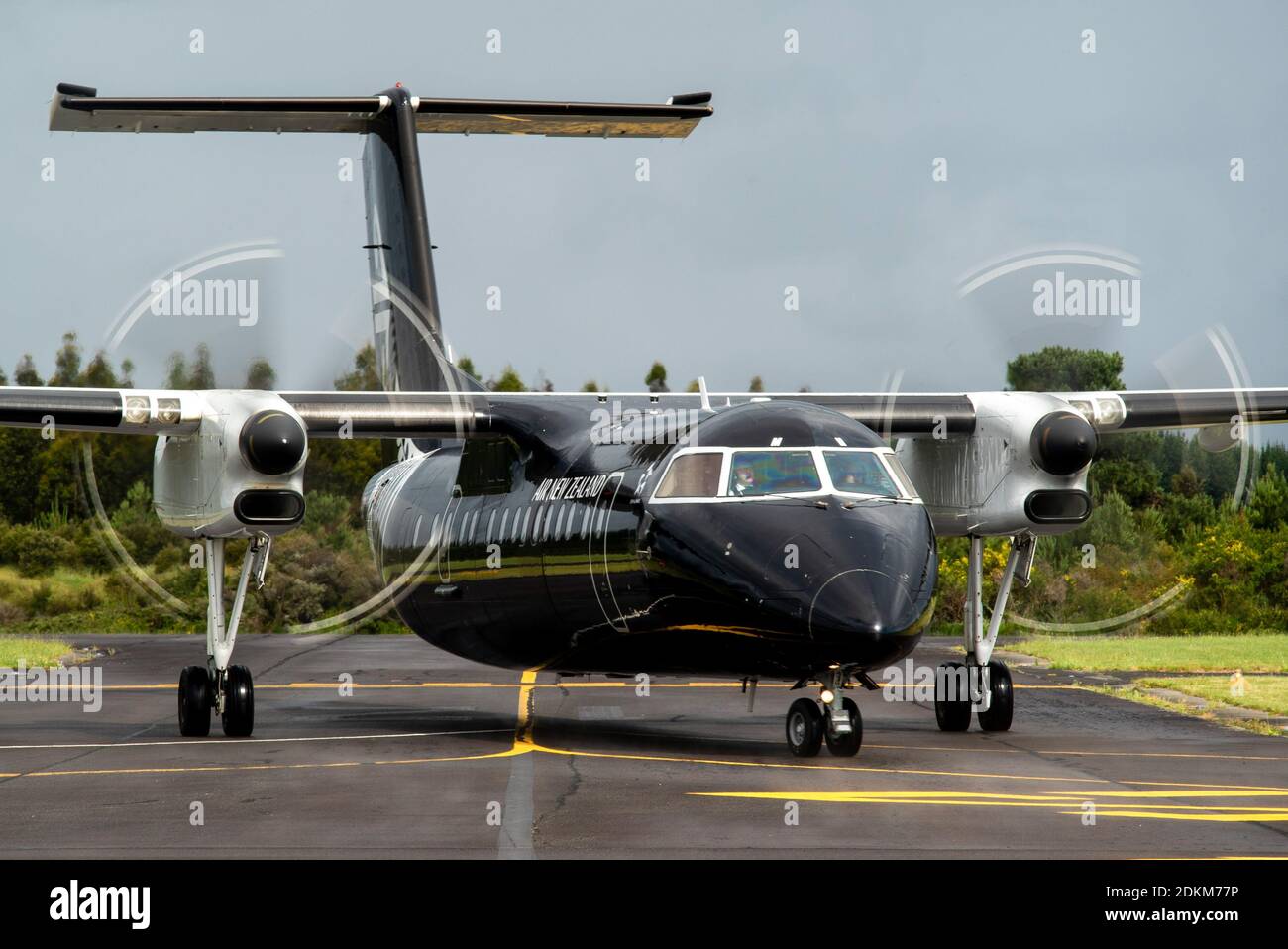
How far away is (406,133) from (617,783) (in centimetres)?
1313

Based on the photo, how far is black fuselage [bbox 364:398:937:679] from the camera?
534 inches

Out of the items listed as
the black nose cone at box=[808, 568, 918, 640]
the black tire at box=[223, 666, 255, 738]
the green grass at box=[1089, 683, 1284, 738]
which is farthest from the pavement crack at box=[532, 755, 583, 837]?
the green grass at box=[1089, 683, 1284, 738]

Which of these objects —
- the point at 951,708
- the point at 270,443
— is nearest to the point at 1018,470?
the point at 951,708

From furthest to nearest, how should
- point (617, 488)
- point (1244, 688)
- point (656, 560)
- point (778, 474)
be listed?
point (1244, 688), point (617, 488), point (656, 560), point (778, 474)

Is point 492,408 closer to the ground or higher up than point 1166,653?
higher up

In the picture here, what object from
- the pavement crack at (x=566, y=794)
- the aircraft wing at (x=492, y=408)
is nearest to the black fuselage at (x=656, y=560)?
the aircraft wing at (x=492, y=408)

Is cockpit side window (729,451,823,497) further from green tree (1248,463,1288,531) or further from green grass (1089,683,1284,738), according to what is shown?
green tree (1248,463,1288,531)

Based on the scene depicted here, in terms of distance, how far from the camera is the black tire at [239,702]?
18.0 meters

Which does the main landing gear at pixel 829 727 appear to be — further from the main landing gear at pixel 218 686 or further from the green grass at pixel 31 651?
the green grass at pixel 31 651

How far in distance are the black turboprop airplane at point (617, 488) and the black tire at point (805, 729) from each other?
2 centimetres

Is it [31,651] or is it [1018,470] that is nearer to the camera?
[1018,470]

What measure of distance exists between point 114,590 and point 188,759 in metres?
31.7

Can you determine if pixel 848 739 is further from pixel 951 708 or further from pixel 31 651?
pixel 31 651

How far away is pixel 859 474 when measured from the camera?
1462 centimetres
